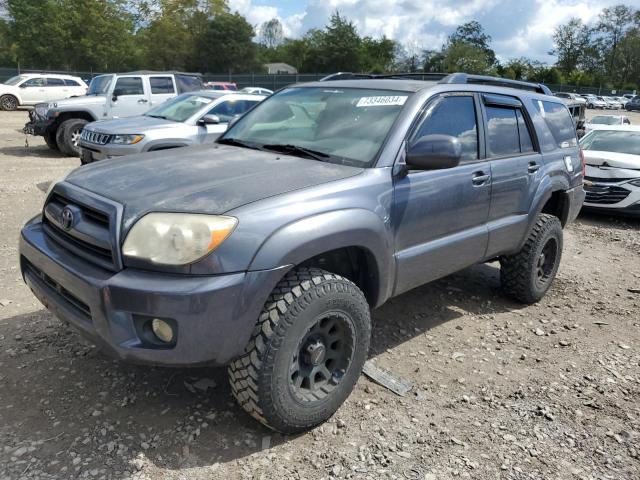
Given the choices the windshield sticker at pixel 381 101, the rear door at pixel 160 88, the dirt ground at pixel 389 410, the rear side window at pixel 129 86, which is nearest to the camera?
the dirt ground at pixel 389 410

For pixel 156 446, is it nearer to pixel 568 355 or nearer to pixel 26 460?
pixel 26 460

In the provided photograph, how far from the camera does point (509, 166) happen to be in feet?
12.8

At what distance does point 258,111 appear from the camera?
405 cm

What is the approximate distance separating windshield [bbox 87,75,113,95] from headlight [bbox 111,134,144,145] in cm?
477

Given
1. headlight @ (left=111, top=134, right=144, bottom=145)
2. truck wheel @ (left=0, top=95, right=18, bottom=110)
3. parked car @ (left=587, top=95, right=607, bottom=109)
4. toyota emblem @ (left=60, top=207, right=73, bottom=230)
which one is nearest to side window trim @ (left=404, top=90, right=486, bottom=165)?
toyota emblem @ (left=60, top=207, right=73, bottom=230)

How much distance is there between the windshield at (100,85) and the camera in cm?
1179

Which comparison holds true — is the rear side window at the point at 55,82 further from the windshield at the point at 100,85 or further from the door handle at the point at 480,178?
the door handle at the point at 480,178

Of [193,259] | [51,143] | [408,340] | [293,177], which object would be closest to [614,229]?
[408,340]

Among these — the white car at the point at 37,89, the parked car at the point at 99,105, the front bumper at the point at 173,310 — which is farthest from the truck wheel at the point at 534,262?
the white car at the point at 37,89

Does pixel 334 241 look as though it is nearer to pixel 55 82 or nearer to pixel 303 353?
pixel 303 353

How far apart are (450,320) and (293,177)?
2.17 metres

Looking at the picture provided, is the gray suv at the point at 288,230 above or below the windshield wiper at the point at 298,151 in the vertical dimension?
below

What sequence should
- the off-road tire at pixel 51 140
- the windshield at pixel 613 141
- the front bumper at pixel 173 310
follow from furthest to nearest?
the off-road tire at pixel 51 140 → the windshield at pixel 613 141 → the front bumper at pixel 173 310

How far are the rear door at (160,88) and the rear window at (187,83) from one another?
0.17 metres
